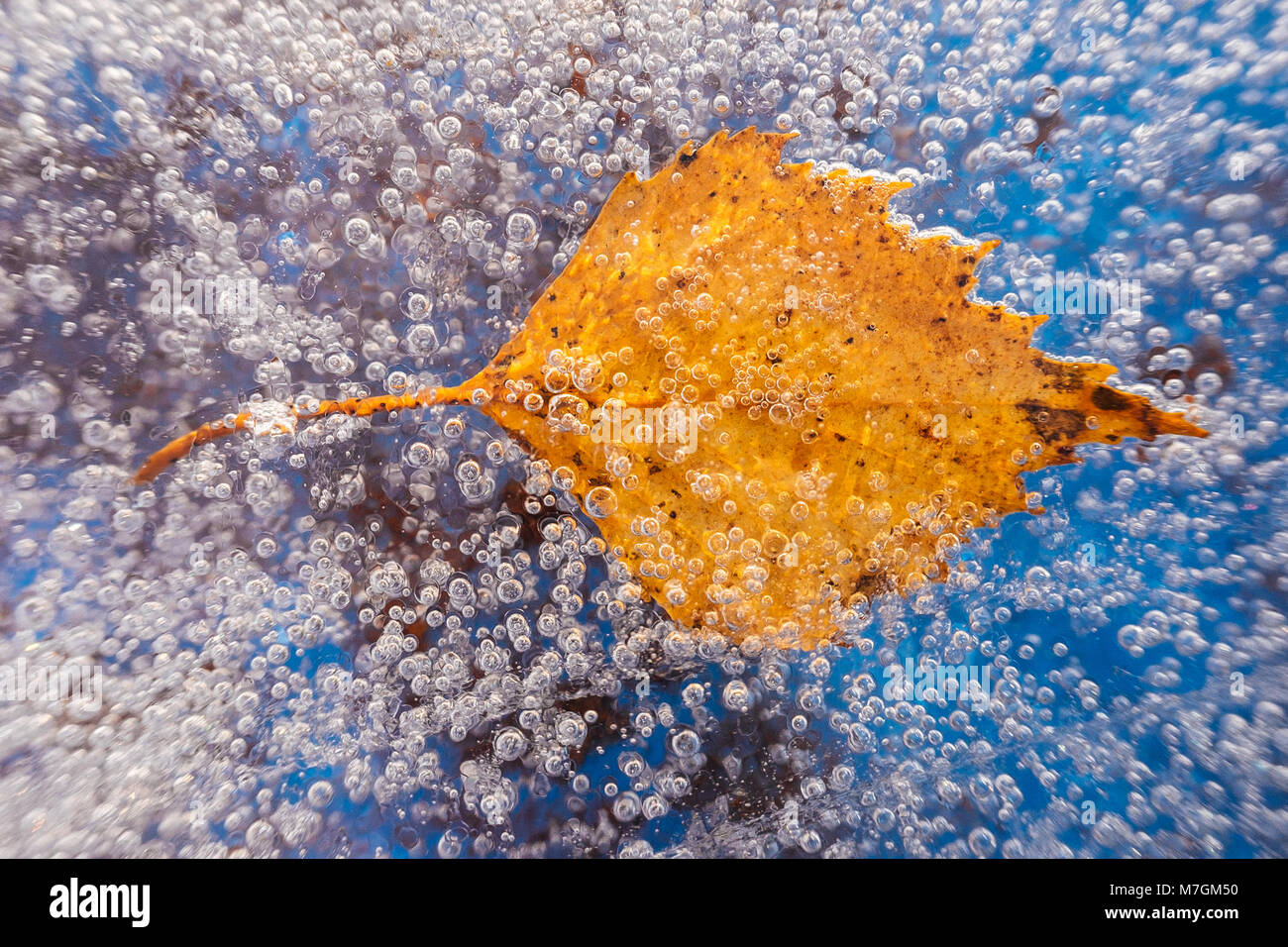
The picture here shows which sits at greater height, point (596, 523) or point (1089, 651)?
point (596, 523)

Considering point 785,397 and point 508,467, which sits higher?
point 785,397

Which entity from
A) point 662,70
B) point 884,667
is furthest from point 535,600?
point 662,70
